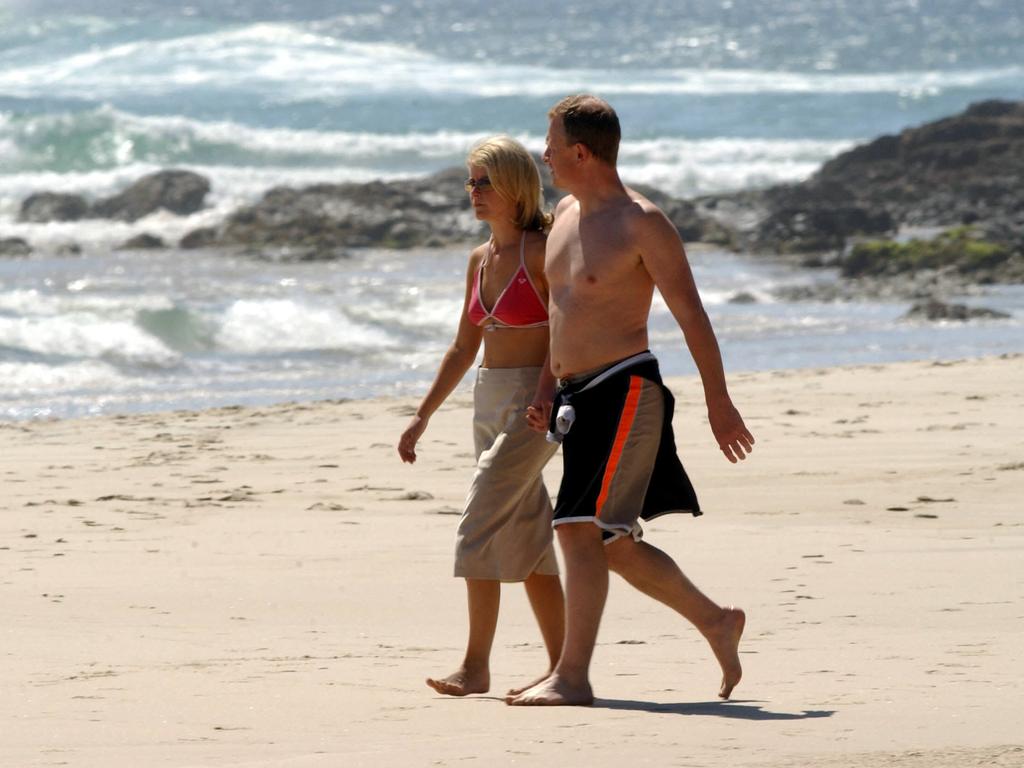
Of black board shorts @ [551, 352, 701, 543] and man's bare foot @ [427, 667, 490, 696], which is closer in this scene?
black board shorts @ [551, 352, 701, 543]

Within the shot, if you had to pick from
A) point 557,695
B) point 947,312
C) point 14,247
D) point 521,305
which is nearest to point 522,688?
point 557,695

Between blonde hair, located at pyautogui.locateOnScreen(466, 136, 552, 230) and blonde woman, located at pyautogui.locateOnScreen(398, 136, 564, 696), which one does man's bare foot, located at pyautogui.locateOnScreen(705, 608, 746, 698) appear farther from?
blonde hair, located at pyautogui.locateOnScreen(466, 136, 552, 230)

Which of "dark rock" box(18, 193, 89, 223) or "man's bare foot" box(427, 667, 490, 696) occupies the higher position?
"man's bare foot" box(427, 667, 490, 696)

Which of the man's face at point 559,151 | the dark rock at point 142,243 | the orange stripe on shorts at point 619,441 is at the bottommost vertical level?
the dark rock at point 142,243

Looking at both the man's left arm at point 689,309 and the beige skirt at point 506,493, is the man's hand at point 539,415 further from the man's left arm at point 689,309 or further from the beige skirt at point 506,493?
the man's left arm at point 689,309

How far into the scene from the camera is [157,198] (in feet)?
88.9

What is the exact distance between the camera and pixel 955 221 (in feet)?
74.9

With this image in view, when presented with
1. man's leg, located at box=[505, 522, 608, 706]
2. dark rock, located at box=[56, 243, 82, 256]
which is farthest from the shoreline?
dark rock, located at box=[56, 243, 82, 256]

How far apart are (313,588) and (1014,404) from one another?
5.18 meters

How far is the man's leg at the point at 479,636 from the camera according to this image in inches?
167

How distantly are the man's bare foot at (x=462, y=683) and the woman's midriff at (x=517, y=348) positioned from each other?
0.78m

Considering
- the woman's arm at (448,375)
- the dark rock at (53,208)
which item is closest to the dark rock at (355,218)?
the dark rock at (53,208)

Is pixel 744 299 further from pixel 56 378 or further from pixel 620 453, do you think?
pixel 620 453

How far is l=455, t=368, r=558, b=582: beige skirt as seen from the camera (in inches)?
167
